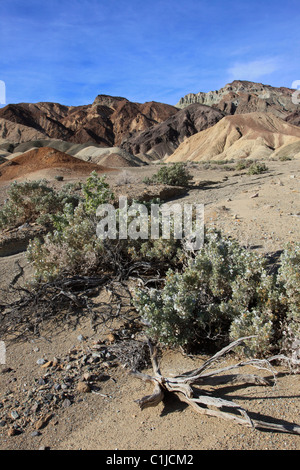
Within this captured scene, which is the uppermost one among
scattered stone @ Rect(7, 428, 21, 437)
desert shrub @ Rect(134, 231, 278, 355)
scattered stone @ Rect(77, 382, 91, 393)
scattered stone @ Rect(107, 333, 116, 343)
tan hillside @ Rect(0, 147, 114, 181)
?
tan hillside @ Rect(0, 147, 114, 181)

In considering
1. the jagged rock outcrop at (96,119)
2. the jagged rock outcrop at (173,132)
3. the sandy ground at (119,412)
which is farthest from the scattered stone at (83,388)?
the jagged rock outcrop at (96,119)

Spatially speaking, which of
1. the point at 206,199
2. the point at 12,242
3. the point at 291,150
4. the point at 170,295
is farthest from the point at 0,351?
the point at 291,150

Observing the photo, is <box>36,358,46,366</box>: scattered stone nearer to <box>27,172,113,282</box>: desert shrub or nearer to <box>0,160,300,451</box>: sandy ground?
<box>0,160,300,451</box>: sandy ground

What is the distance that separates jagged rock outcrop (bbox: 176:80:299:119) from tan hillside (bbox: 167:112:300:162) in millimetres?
15261

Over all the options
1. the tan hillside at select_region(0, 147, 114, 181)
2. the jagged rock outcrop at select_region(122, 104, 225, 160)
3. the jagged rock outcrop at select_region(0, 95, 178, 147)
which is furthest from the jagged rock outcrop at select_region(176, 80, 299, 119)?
the tan hillside at select_region(0, 147, 114, 181)

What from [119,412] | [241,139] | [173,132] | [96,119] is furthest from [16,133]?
[119,412]

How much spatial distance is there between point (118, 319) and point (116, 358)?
561 mm

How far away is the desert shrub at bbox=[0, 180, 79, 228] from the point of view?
7.19 meters

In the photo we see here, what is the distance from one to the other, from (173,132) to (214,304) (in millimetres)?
73386

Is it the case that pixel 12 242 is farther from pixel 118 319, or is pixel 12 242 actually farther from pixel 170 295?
pixel 170 295

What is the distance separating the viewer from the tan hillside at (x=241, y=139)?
141ft

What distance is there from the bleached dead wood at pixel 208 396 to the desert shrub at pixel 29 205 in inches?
215

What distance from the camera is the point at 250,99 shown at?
7344 cm

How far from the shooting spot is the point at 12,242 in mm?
6492
